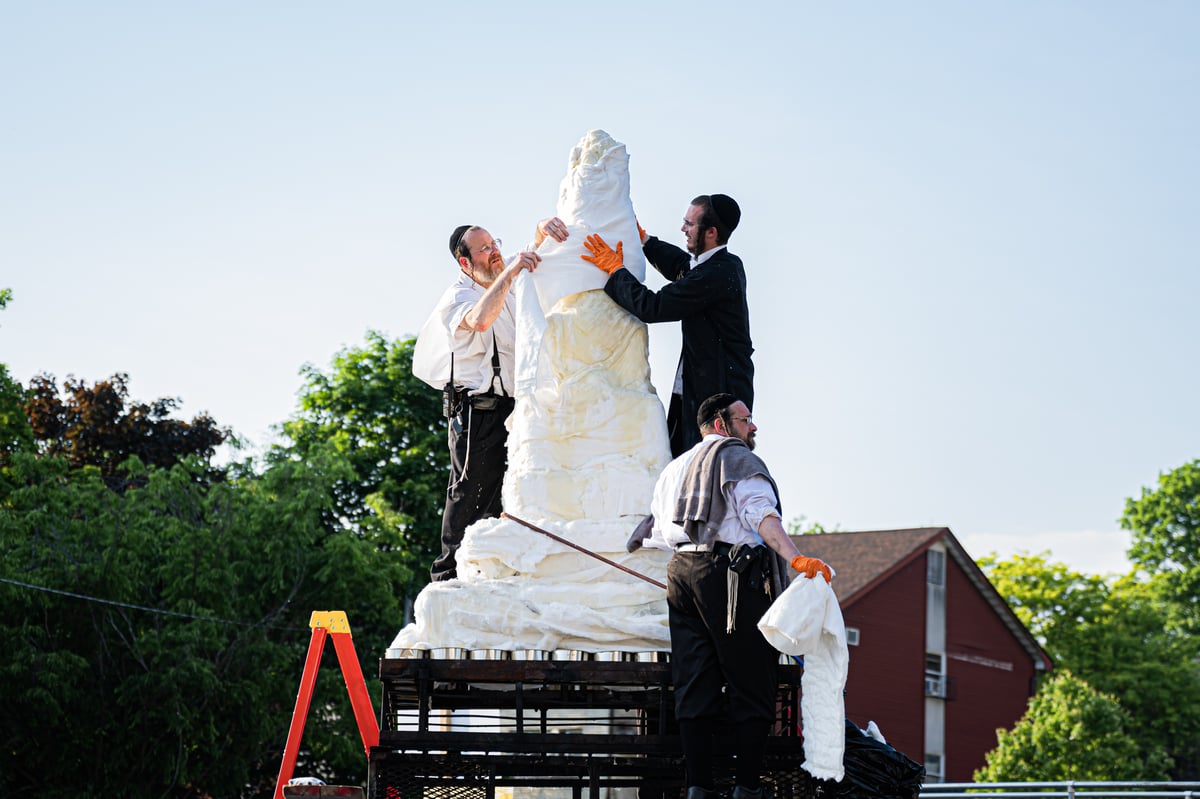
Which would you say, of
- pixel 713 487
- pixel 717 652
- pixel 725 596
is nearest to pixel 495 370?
pixel 713 487

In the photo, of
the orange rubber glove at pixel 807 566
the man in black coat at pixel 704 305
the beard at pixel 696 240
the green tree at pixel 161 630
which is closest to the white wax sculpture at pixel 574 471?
the man in black coat at pixel 704 305

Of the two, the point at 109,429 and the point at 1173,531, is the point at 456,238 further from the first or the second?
the point at 1173,531

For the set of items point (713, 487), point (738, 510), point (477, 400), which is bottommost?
point (738, 510)

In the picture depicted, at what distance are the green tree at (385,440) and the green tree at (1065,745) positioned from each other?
12.5 m

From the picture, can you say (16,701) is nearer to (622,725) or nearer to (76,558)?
(76,558)

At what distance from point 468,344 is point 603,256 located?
1.22m

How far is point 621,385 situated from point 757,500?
6.68ft

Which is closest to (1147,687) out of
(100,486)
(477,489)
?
(100,486)

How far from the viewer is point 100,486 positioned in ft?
85.4

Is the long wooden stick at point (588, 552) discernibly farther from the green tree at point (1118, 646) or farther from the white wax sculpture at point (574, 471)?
the green tree at point (1118, 646)

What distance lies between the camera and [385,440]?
3575 centimetres

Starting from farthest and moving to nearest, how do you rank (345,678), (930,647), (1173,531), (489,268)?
(1173,531) < (930,647) < (489,268) < (345,678)

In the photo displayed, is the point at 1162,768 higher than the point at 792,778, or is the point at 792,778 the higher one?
the point at 1162,768

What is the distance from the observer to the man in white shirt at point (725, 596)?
25.2ft
